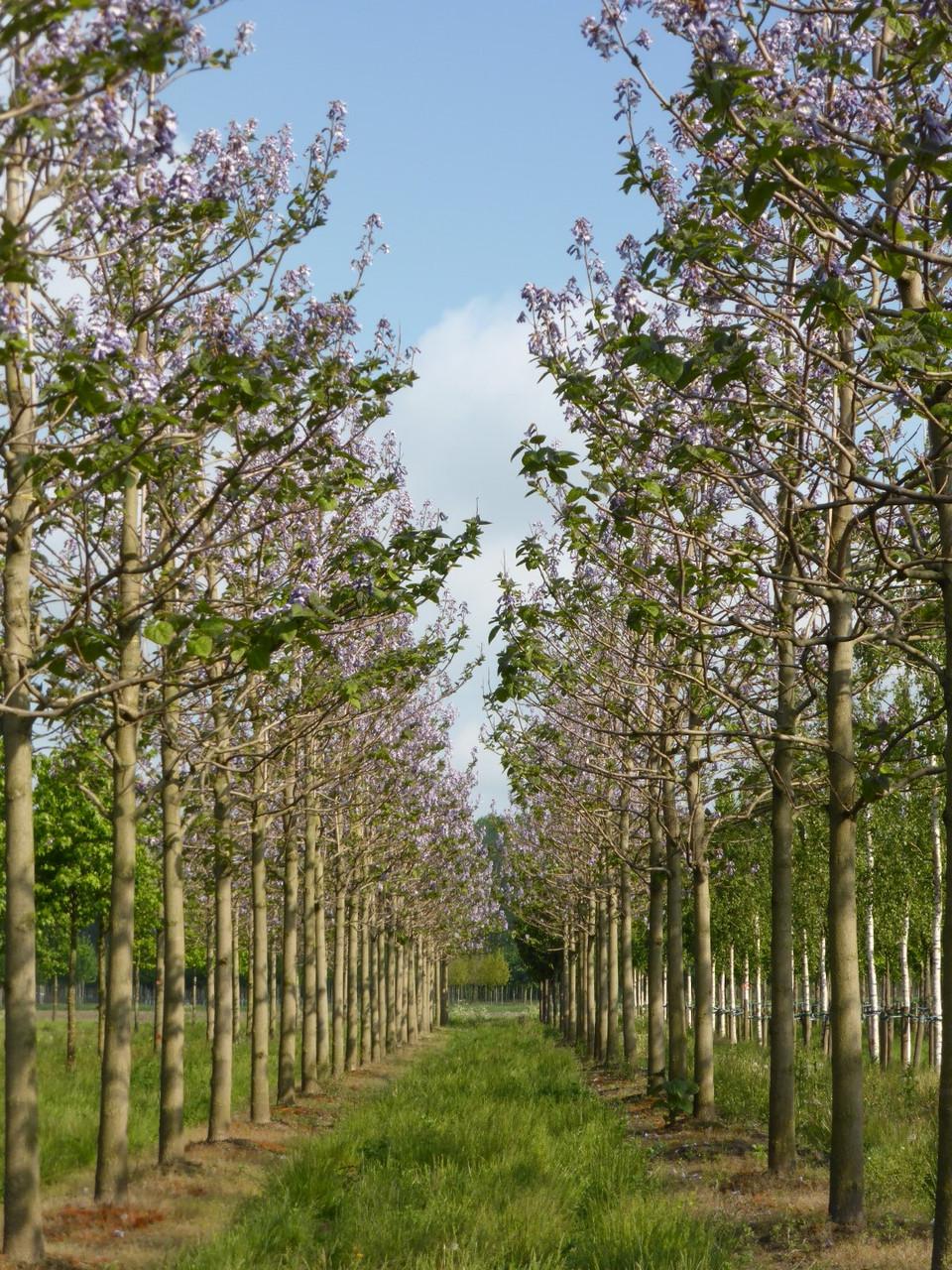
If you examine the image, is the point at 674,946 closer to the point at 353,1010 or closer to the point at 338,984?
the point at 338,984

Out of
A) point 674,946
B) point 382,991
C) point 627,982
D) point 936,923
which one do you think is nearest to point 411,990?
point 382,991

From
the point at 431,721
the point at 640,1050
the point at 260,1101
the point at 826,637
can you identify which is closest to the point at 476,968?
the point at 640,1050

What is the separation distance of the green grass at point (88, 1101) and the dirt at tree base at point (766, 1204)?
6.21 m

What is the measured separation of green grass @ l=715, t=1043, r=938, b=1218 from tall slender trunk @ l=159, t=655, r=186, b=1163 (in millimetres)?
6588

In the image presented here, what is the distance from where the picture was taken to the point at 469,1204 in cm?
942

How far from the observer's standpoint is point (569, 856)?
29859mm

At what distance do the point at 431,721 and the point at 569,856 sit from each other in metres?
4.55

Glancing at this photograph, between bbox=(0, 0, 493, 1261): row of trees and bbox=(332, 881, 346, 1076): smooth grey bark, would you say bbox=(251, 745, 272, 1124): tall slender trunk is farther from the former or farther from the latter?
bbox=(332, 881, 346, 1076): smooth grey bark

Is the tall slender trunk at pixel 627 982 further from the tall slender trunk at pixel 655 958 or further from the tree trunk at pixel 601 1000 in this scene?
the tall slender trunk at pixel 655 958

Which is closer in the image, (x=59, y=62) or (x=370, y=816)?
(x=59, y=62)

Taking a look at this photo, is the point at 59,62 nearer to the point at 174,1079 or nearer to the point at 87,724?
the point at 87,724

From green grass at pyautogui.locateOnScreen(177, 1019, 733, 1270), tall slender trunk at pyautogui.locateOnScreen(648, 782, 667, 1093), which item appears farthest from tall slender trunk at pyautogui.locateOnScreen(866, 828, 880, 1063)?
green grass at pyautogui.locateOnScreen(177, 1019, 733, 1270)

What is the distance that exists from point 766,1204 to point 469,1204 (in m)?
2.81

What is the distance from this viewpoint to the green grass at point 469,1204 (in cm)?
799
